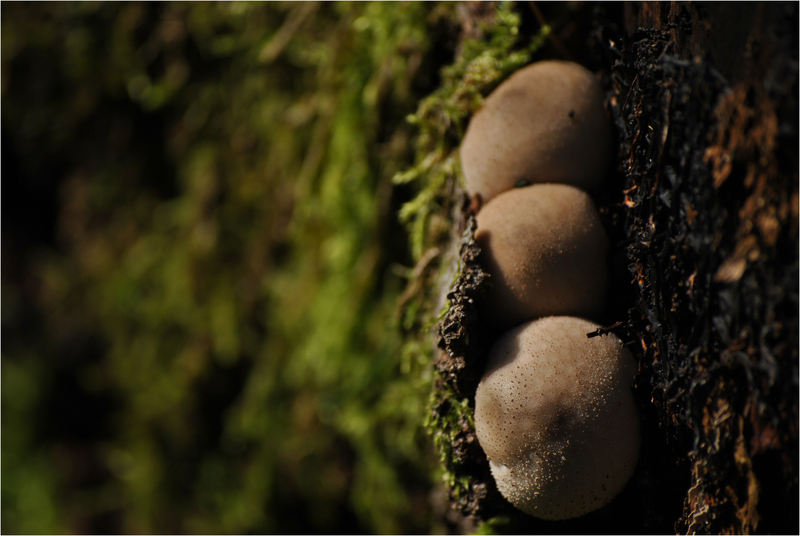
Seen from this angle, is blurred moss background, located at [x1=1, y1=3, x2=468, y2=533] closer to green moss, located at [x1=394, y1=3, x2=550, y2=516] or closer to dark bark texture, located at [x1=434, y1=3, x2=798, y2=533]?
green moss, located at [x1=394, y1=3, x2=550, y2=516]

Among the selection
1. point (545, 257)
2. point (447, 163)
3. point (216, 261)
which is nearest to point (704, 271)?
point (545, 257)

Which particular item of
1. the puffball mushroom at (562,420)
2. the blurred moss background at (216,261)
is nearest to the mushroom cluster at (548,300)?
the puffball mushroom at (562,420)

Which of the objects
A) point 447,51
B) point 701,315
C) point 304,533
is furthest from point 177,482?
point 701,315

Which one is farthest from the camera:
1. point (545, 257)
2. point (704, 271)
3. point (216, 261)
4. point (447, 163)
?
point (216, 261)

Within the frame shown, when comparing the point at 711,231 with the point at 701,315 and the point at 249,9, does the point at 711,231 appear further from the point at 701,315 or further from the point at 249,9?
the point at 249,9

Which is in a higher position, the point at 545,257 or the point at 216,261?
the point at 545,257

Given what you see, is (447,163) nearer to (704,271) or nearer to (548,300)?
(548,300)
